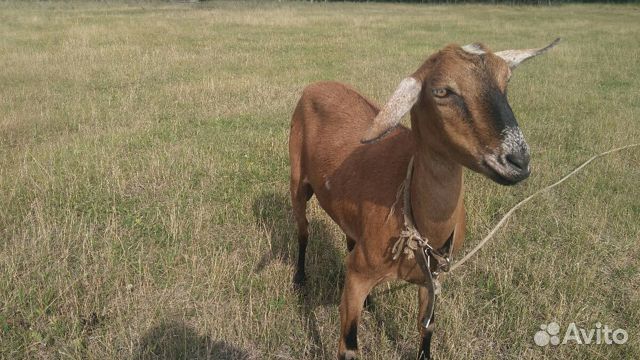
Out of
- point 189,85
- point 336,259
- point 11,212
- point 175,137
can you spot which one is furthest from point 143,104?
point 336,259

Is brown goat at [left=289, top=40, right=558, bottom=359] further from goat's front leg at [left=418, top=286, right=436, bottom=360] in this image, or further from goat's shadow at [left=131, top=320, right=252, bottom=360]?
goat's shadow at [left=131, top=320, right=252, bottom=360]

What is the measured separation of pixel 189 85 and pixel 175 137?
3.89 m

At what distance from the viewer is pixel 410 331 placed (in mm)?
3531

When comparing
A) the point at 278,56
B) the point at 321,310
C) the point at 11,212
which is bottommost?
the point at 321,310

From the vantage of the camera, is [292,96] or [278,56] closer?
[292,96]

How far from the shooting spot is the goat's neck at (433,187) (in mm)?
2408

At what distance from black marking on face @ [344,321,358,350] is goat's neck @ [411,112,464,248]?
759mm

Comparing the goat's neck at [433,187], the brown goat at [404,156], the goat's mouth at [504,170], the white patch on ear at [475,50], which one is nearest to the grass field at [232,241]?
the brown goat at [404,156]

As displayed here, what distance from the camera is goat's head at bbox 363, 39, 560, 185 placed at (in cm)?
199

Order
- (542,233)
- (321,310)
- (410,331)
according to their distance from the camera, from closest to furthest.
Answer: (410,331), (321,310), (542,233)

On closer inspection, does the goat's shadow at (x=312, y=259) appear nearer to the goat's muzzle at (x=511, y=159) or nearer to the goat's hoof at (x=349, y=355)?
the goat's hoof at (x=349, y=355)

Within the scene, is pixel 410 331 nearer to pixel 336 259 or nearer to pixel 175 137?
pixel 336 259

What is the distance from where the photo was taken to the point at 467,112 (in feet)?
6.93

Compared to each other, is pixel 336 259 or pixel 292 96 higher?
pixel 292 96
